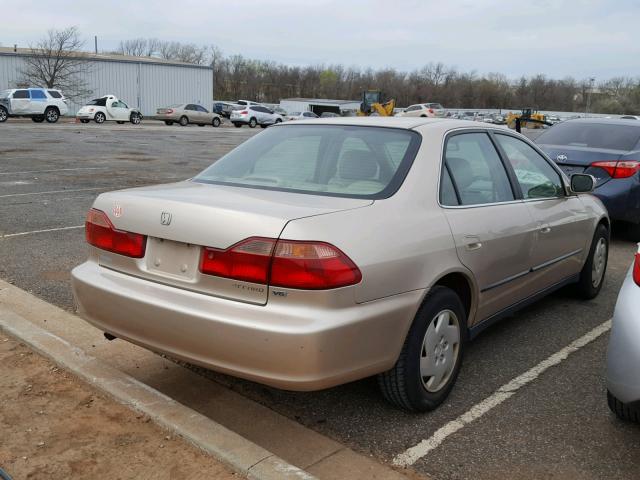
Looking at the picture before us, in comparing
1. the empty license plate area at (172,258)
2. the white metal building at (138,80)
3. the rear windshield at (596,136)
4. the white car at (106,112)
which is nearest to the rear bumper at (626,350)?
the empty license plate area at (172,258)

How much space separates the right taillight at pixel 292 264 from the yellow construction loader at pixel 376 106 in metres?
36.8

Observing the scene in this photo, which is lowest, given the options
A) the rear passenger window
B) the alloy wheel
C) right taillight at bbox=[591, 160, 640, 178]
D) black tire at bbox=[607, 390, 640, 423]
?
black tire at bbox=[607, 390, 640, 423]

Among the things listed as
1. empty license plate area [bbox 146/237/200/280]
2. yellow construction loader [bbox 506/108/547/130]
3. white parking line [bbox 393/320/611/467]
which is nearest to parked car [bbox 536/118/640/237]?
white parking line [bbox 393/320/611/467]

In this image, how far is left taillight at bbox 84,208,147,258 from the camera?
3225mm

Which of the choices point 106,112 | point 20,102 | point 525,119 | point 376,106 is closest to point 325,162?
point 525,119

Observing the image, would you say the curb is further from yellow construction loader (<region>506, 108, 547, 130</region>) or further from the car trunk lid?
yellow construction loader (<region>506, 108, 547, 130</region>)

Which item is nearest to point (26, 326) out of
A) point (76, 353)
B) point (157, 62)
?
point (76, 353)

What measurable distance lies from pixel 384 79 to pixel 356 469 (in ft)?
421

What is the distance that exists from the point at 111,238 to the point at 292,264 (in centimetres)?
114

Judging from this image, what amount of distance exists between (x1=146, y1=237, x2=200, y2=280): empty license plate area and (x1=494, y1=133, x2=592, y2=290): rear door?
2.35 m

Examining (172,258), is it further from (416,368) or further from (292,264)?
(416,368)

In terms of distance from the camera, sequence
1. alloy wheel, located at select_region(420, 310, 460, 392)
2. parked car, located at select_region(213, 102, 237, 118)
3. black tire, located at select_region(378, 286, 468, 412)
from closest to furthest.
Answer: black tire, located at select_region(378, 286, 468, 412) < alloy wheel, located at select_region(420, 310, 460, 392) < parked car, located at select_region(213, 102, 237, 118)

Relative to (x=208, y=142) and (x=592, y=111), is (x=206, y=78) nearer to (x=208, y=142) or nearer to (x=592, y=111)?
(x=208, y=142)

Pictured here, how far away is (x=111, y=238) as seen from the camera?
3.37m
